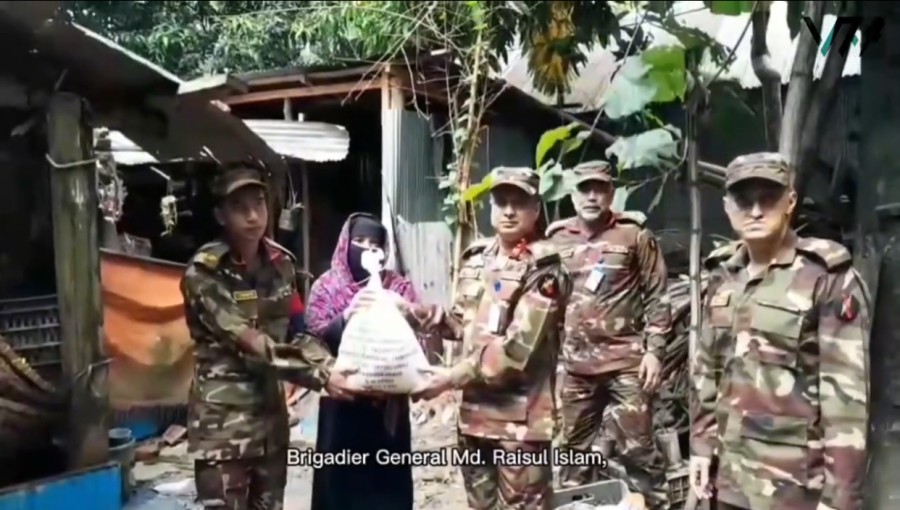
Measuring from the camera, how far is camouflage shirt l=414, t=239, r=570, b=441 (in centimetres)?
248

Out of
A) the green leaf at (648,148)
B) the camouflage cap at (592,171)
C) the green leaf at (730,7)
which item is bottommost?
the camouflage cap at (592,171)

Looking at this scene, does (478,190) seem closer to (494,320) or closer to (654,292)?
(494,320)

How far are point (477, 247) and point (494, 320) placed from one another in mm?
208

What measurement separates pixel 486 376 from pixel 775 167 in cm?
84

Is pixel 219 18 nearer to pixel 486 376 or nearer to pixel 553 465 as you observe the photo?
pixel 486 376

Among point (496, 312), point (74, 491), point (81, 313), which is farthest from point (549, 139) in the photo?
point (74, 491)

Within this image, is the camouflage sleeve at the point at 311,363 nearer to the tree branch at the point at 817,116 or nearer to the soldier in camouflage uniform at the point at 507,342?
the soldier in camouflage uniform at the point at 507,342

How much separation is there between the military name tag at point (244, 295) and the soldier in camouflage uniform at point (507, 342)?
0.40 m

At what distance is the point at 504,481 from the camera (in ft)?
8.45

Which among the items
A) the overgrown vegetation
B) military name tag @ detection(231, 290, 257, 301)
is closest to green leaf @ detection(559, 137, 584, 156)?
the overgrown vegetation

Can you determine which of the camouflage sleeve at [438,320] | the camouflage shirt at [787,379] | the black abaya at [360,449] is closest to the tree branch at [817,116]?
the camouflage shirt at [787,379]

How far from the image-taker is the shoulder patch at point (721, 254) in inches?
90.9

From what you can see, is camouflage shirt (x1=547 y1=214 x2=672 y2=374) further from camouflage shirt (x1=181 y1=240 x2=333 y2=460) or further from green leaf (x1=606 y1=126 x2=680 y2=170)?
camouflage shirt (x1=181 y1=240 x2=333 y2=460)

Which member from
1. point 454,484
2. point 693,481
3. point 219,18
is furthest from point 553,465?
point 219,18
